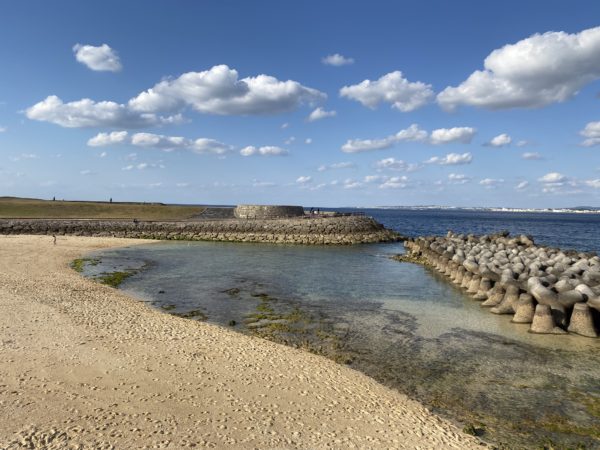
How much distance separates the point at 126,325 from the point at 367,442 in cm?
879

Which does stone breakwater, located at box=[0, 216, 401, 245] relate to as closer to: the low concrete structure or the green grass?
the low concrete structure

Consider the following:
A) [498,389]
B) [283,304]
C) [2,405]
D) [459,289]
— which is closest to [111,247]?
[283,304]

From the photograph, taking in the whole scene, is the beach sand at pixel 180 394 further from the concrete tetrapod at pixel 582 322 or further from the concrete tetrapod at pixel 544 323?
the concrete tetrapod at pixel 582 322

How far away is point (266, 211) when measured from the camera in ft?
199

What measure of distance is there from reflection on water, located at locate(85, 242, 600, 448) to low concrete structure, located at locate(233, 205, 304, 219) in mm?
32801

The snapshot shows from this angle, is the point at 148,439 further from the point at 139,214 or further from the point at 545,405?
the point at 139,214

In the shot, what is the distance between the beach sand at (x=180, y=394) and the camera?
669 cm

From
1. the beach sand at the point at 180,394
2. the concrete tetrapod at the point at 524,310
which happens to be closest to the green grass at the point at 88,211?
the beach sand at the point at 180,394

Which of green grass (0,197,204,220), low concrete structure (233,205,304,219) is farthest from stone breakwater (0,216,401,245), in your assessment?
green grass (0,197,204,220)

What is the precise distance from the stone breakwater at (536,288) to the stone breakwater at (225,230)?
68.9ft

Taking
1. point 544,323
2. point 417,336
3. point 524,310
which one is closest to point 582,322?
point 544,323

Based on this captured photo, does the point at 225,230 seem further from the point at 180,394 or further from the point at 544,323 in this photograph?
the point at 180,394

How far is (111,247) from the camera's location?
38.3m

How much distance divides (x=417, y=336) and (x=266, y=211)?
1905 inches
